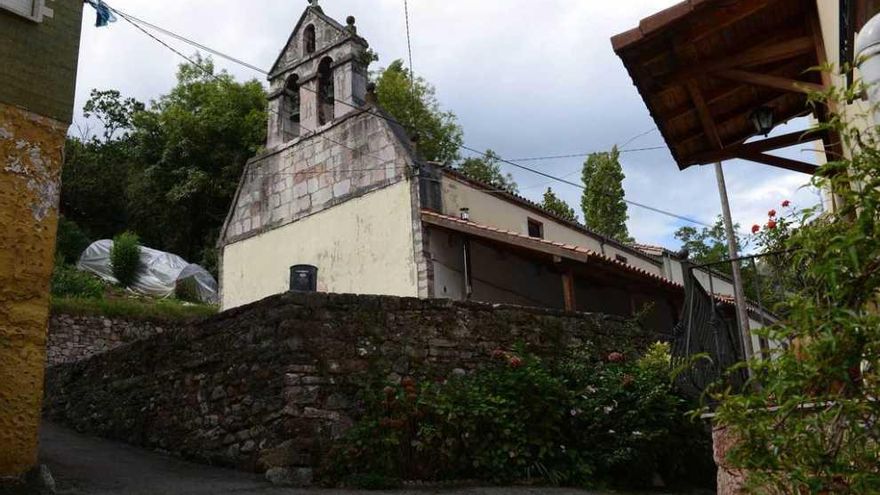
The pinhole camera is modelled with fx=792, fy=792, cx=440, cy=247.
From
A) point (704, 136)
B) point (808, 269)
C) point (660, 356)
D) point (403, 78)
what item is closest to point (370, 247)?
point (660, 356)

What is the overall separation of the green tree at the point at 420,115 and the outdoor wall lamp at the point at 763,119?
64.5ft

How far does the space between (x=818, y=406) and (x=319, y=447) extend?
20.2 feet

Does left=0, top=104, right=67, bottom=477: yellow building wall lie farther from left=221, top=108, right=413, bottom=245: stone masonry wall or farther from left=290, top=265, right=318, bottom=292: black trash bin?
left=221, top=108, right=413, bottom=245: stone masonry wall

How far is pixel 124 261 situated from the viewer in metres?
21.6

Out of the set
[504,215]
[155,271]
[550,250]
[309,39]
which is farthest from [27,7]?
[155,271]

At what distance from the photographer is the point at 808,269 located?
8.17 feet

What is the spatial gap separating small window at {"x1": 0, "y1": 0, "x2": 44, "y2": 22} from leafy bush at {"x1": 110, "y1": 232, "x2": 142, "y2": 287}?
15394 mm

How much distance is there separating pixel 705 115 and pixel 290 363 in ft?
15.5

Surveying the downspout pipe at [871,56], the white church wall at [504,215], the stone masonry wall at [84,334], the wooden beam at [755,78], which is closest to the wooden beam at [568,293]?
the white church wall at [504,215]

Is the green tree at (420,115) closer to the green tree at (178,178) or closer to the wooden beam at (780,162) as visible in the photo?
the green tree at (178,178)

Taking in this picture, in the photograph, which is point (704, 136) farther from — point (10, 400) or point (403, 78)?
point (403, 78)

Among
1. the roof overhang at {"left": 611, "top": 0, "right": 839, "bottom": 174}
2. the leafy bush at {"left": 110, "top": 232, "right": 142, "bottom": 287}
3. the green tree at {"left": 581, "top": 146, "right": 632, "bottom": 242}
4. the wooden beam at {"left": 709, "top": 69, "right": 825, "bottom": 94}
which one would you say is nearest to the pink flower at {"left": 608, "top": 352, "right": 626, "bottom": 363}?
the roof overhang at {"left": 611, "top": 0, "right": 839, "bottom": 174}

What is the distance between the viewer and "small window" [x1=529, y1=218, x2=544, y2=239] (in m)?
18.1

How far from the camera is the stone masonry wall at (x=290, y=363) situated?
26.8 ft
